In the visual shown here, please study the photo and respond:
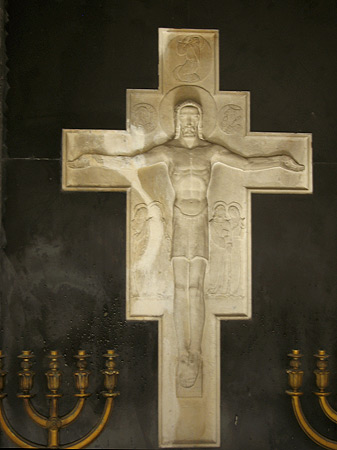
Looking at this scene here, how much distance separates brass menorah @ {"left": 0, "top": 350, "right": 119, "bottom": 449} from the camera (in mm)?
3514

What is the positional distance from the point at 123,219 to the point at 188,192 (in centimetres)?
38

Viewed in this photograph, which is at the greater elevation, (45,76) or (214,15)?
(214,15)

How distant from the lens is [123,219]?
3.79m

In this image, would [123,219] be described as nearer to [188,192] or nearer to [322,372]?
[188,192]

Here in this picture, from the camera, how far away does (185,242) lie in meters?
3.74

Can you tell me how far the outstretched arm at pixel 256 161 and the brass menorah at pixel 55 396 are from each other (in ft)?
3.91

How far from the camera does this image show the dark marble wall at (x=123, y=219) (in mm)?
3730

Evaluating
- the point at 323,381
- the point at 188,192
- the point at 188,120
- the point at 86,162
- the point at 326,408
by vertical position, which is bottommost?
the point at 326,408

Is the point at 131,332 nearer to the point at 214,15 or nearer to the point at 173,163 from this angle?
the point at 173,163

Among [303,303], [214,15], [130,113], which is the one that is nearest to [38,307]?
[130,113]

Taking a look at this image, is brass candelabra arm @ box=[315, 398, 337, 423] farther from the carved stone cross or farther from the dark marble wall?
the carved stone cross

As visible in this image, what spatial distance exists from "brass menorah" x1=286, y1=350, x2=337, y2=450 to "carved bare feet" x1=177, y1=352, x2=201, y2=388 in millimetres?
494

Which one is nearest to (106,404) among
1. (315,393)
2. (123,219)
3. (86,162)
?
(123,219)

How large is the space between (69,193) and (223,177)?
843 mm
